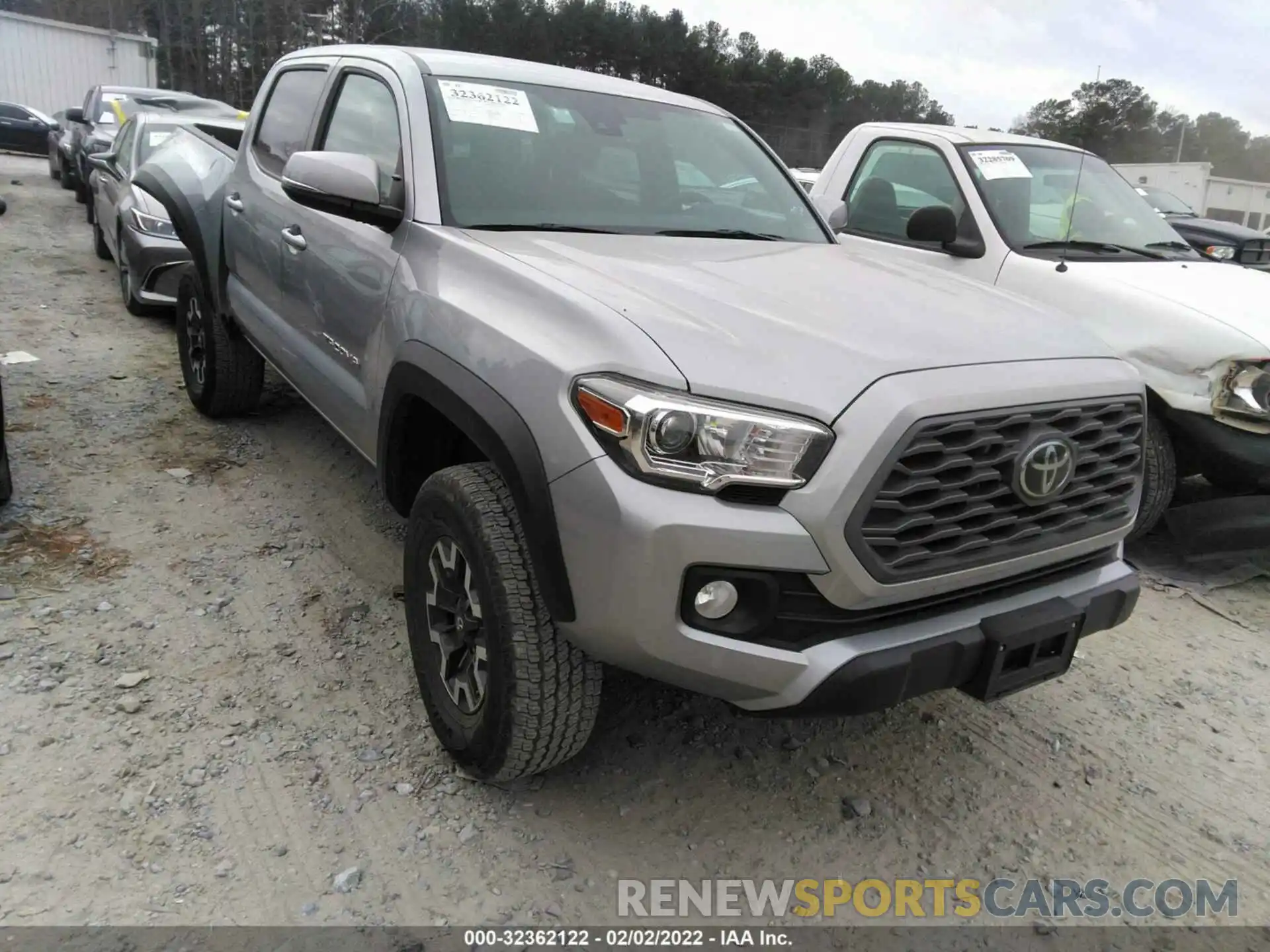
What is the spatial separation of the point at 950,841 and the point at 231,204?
3971mm

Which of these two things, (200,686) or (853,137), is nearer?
(200,686)

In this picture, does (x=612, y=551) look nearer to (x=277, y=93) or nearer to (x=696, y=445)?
(x=696, y=445)

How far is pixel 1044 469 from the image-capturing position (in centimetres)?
215

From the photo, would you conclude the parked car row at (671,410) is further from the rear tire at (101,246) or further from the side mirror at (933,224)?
the rear tire at (101,246)

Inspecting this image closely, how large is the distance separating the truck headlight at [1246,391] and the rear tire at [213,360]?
4.46 meters

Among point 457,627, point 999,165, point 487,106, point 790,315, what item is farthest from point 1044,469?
point 999,165

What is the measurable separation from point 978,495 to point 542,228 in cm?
153

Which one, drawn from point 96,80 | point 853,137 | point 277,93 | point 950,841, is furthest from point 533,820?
point 96,80

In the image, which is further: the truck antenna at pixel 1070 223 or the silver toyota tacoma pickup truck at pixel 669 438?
the truck antenna at pixel 1070 223

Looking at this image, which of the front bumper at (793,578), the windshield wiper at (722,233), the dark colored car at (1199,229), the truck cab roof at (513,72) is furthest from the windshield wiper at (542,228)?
the dark colored car at (1199,229)

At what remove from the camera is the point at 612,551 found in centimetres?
194

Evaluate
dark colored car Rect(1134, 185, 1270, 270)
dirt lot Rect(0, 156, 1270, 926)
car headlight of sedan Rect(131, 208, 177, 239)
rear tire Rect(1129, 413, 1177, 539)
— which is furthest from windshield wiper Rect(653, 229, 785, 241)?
dark colored car Rect(1134, 185, 1270, 270)

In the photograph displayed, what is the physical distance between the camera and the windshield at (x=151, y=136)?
775 cm

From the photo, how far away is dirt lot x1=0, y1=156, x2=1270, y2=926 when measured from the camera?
224 cm
